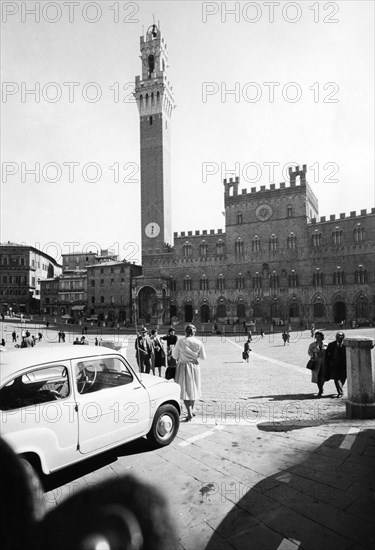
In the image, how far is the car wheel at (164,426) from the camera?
16.2 feet

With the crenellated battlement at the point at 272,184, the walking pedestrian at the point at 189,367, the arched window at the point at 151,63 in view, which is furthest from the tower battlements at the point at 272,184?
the walking pedestrian at the point at 189,367

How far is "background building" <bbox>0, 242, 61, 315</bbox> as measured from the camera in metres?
60.2

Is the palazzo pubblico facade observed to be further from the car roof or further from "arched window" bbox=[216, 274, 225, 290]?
the car roof

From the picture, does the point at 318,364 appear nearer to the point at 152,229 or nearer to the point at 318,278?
the point at 318,278

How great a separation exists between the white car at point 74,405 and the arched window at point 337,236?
138 feet

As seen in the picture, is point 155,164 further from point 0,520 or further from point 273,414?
point 0,520

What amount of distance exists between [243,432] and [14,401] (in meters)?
3.48

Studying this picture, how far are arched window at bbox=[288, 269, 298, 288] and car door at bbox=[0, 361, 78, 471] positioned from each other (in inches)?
1663

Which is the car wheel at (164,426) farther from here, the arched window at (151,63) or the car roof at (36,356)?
the arched window at (151,63)

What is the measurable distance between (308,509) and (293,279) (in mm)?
42420

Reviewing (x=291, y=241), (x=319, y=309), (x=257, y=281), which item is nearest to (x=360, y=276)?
(x=319, y=309)

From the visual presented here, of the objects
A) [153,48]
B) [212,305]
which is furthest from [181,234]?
[153,48]

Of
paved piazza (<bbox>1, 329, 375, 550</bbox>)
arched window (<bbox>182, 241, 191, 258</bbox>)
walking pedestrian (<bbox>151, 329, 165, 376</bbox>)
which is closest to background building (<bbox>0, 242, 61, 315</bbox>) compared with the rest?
arched window (<bbox>182, 241, 191, 258</bbox>)

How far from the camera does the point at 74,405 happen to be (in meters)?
3.98
